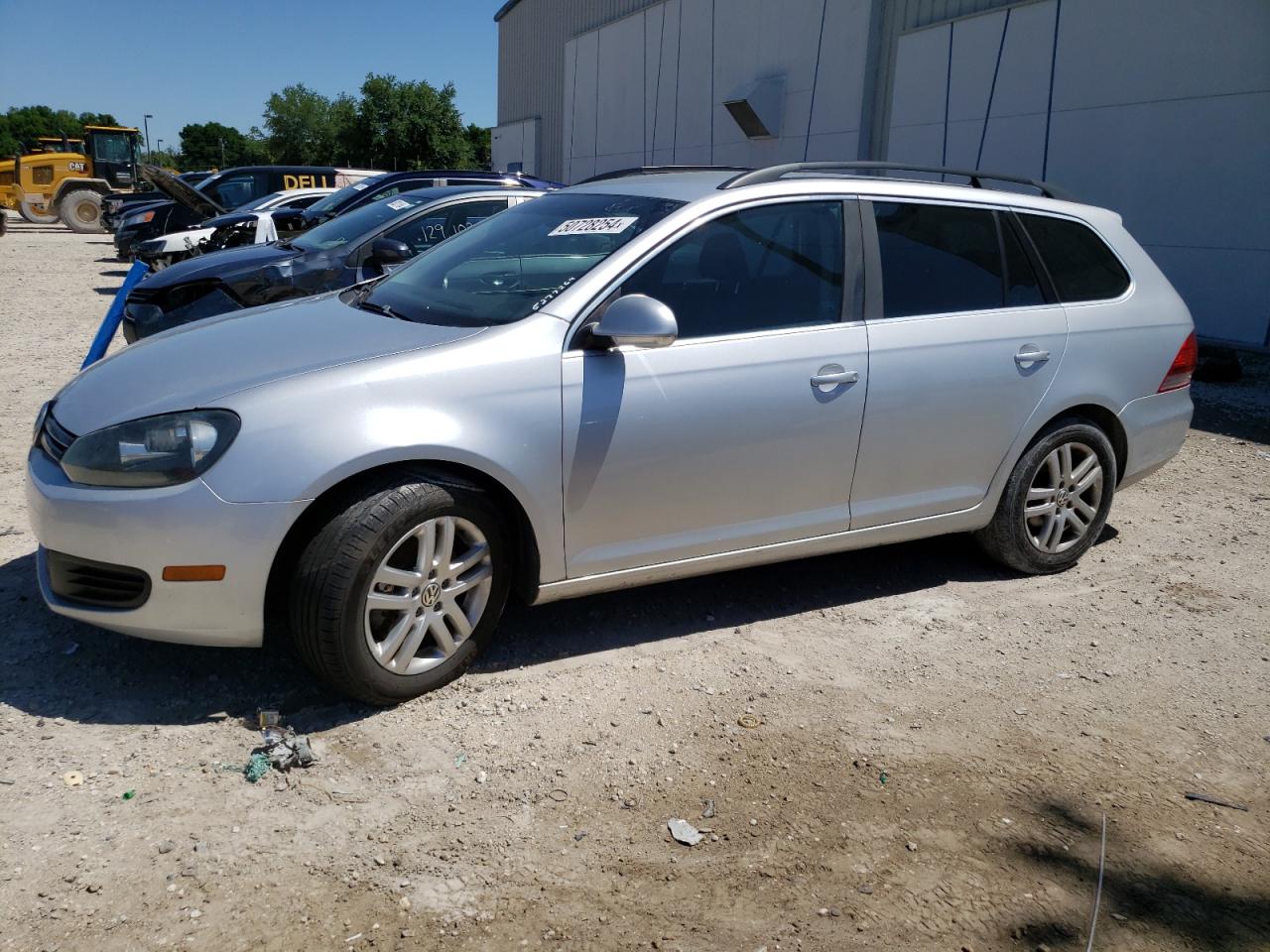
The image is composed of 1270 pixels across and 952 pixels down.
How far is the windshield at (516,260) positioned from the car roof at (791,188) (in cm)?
11

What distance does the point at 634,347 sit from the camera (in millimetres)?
3533

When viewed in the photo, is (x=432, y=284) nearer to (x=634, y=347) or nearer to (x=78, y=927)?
(x=634, y=347)

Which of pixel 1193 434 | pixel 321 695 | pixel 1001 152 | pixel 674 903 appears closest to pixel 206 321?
pixel 321 695

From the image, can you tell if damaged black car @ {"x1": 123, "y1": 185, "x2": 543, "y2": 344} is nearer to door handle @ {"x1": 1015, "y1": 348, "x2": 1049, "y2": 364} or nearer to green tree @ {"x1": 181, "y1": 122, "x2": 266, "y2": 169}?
door handle @ {"x1": 1015, "y1": 348, "x2": 1049, "y2": 364}

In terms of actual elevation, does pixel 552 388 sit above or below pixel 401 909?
above

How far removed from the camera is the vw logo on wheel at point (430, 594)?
10.9 ft

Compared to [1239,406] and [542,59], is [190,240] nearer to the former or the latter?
[1239,406]

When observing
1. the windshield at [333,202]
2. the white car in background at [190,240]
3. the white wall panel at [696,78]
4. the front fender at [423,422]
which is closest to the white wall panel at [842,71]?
the white wall panel at [696,78]

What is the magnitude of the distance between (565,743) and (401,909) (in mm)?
874

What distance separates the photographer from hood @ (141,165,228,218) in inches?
534

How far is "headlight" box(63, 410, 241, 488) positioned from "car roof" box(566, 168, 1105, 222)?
191 cm

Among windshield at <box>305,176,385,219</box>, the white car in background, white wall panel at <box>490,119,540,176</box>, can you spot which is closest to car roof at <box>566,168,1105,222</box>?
windshield at <box>305,176,385,219</box>

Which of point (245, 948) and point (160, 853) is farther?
point (160, 853)

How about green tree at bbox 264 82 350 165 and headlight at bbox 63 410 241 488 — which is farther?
green tree at bbox 264 82 350 165
